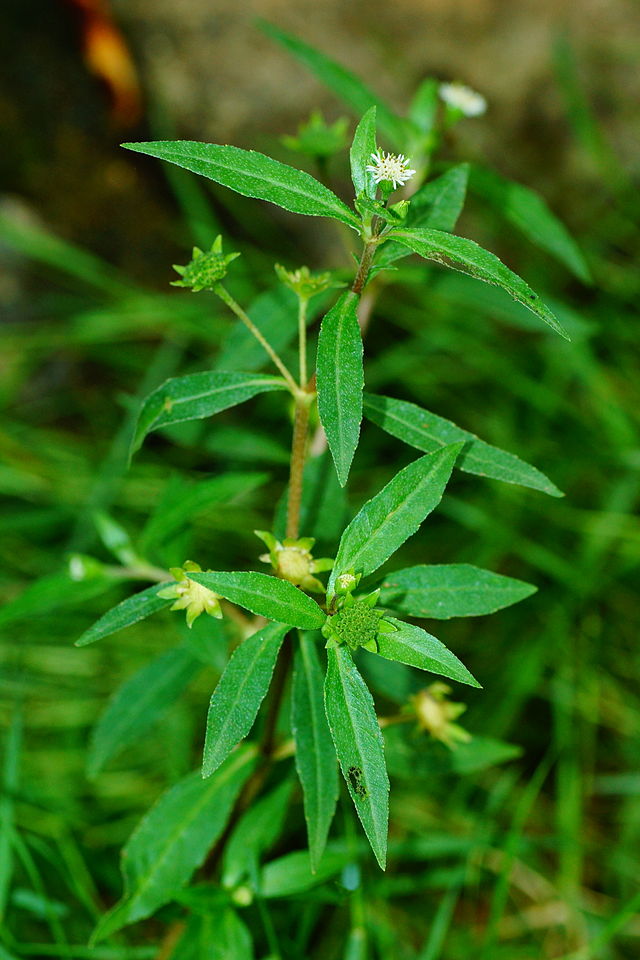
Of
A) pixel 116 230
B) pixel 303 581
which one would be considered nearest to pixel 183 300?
pixel 116 230

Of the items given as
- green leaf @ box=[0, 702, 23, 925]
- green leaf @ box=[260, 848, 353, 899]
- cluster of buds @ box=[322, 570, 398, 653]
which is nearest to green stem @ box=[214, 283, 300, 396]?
cluster of buds @ box=[322, 570, 398, 653]

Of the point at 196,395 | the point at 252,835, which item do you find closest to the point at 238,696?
the point at 196,395

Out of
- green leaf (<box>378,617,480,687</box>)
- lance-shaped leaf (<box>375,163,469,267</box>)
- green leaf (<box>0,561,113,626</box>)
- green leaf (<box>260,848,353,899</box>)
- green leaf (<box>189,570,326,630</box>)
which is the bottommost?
green leaf (<box>260,848,353,899</box>)

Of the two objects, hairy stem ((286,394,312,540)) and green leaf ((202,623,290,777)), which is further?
hairy stem ((286,394,312,540))

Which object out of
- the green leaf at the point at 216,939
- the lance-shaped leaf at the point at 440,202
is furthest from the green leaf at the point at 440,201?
the green leaf at the point at 216,939

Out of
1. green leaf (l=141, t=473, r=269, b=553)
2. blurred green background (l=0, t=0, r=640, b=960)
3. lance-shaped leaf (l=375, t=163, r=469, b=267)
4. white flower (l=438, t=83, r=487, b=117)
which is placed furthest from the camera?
blurred green background (l=0, t=0, r=640, b=960)

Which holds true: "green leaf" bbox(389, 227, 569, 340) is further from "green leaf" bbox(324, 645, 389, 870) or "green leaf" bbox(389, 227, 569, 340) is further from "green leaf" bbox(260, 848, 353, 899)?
"green leaf" bbox(260, 848, 353, 899)

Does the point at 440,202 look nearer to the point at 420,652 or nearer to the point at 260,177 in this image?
the point at 260,177
